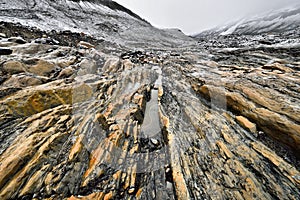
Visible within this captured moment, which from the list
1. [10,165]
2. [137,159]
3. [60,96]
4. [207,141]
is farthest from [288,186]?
[60,96]

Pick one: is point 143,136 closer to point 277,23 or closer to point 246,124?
point 246,124

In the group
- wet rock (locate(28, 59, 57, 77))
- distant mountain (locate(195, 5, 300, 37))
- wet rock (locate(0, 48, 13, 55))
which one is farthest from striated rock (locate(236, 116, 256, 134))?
distant mountain (locate(195, 5, 300, 37))

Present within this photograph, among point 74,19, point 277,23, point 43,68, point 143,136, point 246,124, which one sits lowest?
point 143,136

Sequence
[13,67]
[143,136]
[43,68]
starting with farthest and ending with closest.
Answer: [43,68], [13,67], [143,136]

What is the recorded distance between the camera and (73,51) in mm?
9008

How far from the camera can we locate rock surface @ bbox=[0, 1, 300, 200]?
3277mm

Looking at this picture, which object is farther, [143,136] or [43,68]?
[43,68]

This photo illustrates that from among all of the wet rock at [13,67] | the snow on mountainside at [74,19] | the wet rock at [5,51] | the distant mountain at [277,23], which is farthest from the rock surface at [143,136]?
the distant mountain at [277,23]

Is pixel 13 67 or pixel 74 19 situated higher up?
pixel 74 19

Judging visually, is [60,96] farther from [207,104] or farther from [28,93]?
[207,104]

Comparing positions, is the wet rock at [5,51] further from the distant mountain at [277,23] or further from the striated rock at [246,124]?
the distant mountain at [277,23]

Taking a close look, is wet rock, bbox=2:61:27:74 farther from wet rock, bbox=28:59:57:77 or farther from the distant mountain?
the distant mountain

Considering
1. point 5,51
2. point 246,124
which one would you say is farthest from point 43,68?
point 246,124

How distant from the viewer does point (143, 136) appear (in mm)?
4883
